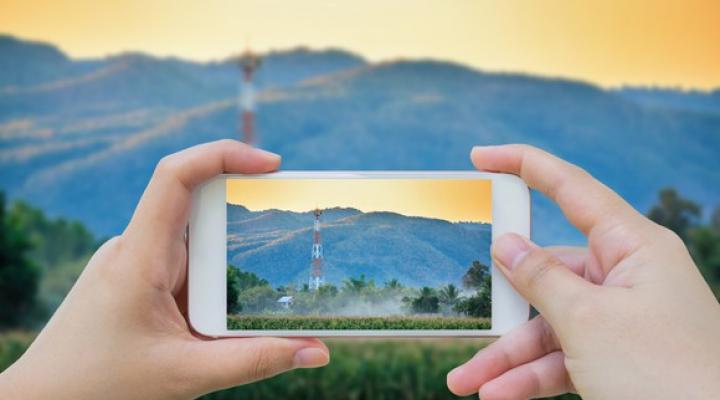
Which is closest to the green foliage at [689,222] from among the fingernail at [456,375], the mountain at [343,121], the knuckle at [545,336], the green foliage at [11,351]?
the mountain at [343,121]

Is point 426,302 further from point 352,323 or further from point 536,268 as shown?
point 536,268

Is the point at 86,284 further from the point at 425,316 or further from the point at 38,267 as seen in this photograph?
the point at 38,267

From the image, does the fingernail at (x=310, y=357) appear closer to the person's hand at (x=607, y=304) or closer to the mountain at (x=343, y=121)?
the person's hand at (x=607, y=304)

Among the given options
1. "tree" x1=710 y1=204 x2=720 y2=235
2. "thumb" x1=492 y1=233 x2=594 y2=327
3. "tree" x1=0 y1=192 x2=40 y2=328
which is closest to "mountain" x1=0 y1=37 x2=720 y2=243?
"tree" x1=710 y1=204 x2=720 y2=235

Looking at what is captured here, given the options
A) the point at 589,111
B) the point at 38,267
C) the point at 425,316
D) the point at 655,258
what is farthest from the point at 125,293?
the point at 589,111

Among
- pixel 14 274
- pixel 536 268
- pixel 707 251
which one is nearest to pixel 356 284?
pixel 536 268
